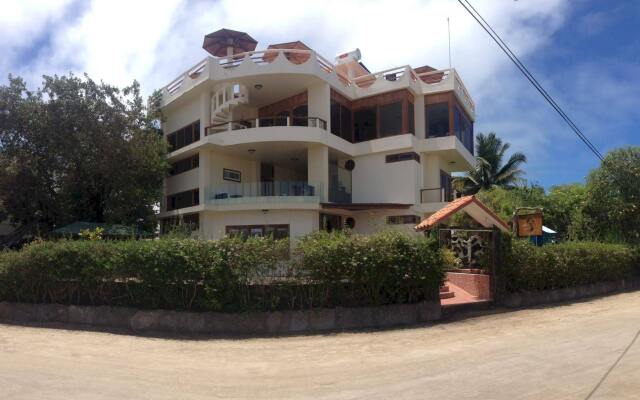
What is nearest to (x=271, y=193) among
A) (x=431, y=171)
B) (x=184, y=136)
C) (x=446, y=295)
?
(x=184, y=136)

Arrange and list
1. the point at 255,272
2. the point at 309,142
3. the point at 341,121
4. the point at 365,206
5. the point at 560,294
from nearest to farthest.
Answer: the point at 255,272, the point at 560,294, the point at 309,142, the point at 365,206, the point at 341,121

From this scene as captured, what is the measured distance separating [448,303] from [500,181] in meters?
30.9

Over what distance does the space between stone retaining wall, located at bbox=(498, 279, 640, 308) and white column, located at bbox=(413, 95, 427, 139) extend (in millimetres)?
11086

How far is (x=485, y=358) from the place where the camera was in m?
8.19

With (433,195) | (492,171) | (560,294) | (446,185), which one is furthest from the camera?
(492,171)

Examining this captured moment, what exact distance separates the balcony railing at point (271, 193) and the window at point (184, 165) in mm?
2947

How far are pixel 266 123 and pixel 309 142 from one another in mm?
2919

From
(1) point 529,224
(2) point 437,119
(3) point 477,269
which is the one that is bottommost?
(3) point 477,269

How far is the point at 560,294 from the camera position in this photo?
1627 centimetres

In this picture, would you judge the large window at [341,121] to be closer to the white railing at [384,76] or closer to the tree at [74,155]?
the white railing at [384,76]

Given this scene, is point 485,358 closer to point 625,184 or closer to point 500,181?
point 625,184

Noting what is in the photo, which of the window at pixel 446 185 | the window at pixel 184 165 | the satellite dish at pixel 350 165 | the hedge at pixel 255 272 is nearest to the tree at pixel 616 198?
the window at pixel 446 185

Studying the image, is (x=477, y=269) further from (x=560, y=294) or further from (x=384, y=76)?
(x=384, y=76)

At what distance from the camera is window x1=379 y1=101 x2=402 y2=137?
83.6ft
